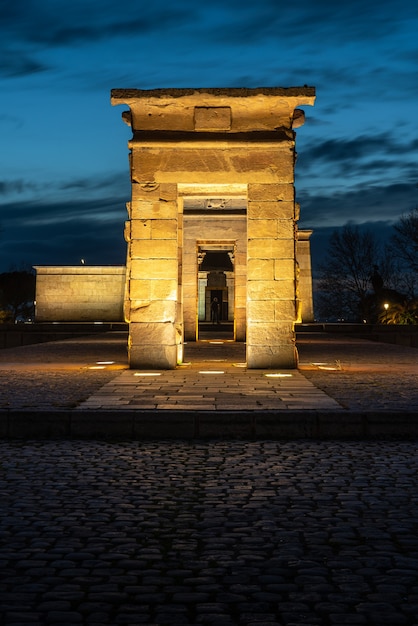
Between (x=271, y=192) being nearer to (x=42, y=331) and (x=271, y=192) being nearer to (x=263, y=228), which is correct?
(x=263, y=228)

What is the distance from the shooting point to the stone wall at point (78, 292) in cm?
3984

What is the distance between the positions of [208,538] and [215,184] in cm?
1129

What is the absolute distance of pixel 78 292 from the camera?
40000 mm

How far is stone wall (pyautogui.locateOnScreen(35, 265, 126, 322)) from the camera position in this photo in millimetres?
39844

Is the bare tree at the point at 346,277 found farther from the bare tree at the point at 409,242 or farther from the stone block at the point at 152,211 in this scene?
the stone block at the point at 152,211

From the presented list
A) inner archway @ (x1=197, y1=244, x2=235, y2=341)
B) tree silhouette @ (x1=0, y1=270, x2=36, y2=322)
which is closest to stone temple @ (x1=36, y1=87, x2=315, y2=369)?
inner archway @ (x1=197, y1=244, x2=235, y2=341)

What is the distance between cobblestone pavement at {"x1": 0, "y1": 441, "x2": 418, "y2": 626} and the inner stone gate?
757 cm

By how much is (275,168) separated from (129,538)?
11322 mm

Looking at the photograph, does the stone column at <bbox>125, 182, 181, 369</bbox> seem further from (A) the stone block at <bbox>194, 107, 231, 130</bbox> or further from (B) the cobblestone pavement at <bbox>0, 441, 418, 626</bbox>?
(B) the cobblestone pavement at <bbox>0, 441, 418, 626</bbox>

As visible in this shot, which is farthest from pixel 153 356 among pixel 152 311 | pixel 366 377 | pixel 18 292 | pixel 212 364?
pixel 18 292

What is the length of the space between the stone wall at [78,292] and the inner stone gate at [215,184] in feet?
80.8

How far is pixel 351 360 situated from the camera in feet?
59.8

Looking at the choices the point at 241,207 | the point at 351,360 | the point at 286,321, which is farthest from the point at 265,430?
the point at 241,207

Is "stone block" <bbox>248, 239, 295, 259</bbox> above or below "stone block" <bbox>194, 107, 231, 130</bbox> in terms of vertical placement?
below
